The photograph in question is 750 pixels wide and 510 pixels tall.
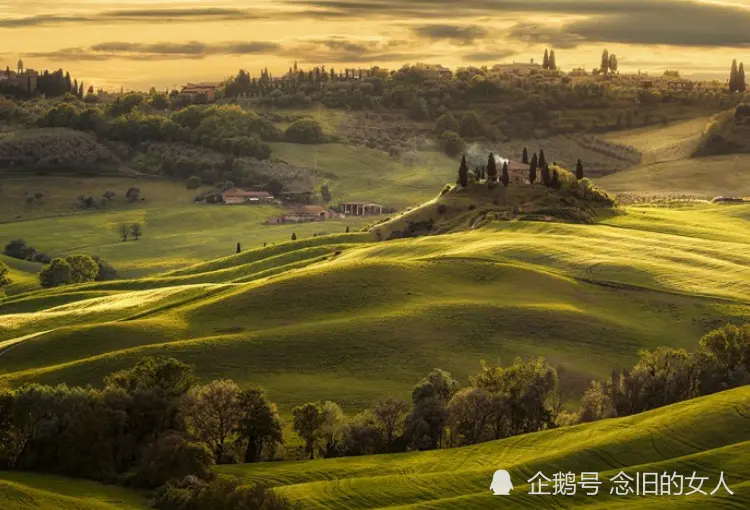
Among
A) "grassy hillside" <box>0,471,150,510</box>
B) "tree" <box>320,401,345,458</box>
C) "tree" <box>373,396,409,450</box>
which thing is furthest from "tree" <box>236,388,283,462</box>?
"grassy hillside" <box>0,471,150,510</box>

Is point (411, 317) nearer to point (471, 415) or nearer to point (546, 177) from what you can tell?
point (471, 415)

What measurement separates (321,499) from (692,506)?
19.0 meters

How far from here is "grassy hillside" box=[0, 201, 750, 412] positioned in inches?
4134

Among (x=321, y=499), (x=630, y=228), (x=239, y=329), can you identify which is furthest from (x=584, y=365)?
(x=630, y=228)

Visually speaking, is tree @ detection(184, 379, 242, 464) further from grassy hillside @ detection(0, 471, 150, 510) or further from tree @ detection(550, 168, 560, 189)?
tree @ detection(550, 168, 560, 189)

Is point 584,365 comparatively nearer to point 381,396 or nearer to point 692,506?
point 381,396

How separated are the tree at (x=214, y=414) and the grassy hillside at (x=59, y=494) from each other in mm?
10194

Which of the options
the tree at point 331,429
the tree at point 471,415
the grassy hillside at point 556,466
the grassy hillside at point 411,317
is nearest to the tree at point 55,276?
the grassy hillside at point 411,317

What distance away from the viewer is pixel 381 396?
322ft

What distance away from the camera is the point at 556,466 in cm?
7169

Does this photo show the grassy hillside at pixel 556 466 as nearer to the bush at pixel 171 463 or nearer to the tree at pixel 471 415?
the bush at pixel 171 463

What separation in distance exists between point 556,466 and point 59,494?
86.2ft

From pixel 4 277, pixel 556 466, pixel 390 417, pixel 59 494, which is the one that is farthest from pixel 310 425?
pixel 4 277

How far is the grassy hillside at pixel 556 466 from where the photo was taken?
65188 millimetres
